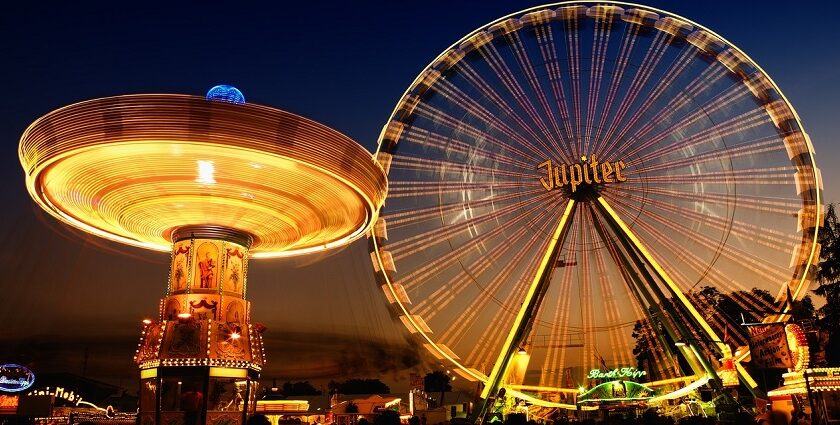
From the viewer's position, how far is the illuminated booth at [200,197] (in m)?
12.4

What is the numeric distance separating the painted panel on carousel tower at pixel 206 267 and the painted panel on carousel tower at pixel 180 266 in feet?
0.67

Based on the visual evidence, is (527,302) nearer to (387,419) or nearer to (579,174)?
(579,174)

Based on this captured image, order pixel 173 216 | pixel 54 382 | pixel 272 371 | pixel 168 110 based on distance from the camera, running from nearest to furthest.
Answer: pixel 168 110
pixel 173 216
pixel 54 382
pixel 272 371

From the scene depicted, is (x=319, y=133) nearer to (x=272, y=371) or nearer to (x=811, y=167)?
(x=811, y=167)

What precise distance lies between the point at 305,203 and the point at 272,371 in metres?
31.8

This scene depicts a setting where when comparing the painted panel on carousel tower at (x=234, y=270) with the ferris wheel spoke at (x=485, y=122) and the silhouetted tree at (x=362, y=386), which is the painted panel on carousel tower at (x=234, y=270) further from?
the silhouetted tree at (x=362, y=386)

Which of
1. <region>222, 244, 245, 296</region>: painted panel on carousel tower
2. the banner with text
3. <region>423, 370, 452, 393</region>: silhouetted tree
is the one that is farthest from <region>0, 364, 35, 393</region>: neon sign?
<region>423, 370, 452, 393</region>: silhouetted tree

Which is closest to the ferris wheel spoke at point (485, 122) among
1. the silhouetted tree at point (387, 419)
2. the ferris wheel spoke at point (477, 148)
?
the ferris wheel spoke at point (477, 148)

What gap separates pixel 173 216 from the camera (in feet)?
51.9

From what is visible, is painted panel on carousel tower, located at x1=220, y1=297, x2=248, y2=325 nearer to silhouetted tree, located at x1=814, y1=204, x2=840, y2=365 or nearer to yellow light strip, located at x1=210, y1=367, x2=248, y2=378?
yellow light strip, located at x1=210, y1=367, x2=248, y2=378

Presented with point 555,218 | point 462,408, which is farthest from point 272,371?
point 555,218

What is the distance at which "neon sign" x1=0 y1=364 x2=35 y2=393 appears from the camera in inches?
933

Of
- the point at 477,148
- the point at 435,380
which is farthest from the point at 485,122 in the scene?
the point at 435,380

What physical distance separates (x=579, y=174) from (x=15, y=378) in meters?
20.4
